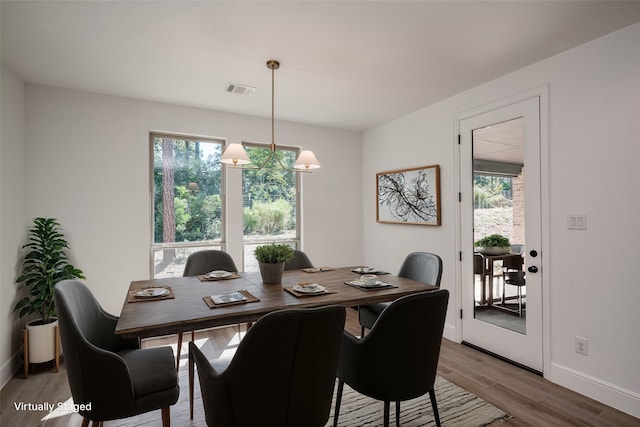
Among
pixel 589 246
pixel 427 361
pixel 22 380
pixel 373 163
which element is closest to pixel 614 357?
pixel 589 246

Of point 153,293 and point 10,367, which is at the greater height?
point 153,293

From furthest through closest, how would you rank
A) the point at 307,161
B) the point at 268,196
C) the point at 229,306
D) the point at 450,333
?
the point at 268,196, the point at 450,333, the point at 307,161, the point at 229,306

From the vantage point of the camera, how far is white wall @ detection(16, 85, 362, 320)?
3.22 metres

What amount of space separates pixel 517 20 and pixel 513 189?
1.40 m

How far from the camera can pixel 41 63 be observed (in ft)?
9.02

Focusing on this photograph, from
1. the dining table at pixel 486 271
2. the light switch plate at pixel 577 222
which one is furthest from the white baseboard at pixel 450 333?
the light switch plate at pixel 577 222

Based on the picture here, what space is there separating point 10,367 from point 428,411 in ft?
10.8

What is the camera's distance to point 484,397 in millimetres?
2453

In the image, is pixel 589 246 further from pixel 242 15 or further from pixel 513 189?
pixel 242 15

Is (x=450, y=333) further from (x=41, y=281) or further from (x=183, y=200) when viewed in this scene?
(x=41, y=281)

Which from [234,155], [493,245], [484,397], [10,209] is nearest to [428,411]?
[484,397]

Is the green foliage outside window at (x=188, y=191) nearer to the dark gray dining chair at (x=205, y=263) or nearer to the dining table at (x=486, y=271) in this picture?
the dark gray dining chair at (x=205, y=263)

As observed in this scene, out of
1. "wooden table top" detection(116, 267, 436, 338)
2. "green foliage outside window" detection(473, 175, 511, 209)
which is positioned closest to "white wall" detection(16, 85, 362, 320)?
"wooden table top" detection(116, 267, 436, 338)

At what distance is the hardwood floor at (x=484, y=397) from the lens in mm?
2172
